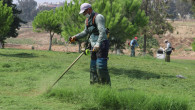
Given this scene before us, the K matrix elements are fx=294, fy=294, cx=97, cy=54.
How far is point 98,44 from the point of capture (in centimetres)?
655

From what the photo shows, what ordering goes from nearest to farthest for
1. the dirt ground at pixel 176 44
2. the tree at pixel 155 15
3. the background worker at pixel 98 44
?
the background worker at pixel 98 44 → the tree at pixel 155 15 → the dirt ground at pixel 176 44

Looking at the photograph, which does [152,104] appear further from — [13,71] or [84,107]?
[13,71]

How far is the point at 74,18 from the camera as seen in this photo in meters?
14.8

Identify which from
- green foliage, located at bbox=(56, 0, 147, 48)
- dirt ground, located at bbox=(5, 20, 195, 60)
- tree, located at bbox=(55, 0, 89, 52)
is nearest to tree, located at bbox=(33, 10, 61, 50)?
dirt ground, located at bbox=(5, 20, 195, 60)

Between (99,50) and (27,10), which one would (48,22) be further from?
(27,10)

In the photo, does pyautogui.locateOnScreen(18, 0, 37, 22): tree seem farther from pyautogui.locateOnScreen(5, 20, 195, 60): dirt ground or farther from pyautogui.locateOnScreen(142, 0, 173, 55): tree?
pyautogui.locateOnScreen(142, 0, 173, 55): tree

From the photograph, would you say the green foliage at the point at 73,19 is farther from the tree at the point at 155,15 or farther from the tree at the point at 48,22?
the tree at the point at 155,15

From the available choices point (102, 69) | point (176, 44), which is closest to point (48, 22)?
point (102, 69)

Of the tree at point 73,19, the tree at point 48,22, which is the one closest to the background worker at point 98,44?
the tree at point 73,19

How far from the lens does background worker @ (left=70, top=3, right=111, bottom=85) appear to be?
6.64m

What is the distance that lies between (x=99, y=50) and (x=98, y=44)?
0.23m

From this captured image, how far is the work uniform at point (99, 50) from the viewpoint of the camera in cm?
666

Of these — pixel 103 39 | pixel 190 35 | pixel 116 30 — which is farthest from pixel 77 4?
pixel 190 35

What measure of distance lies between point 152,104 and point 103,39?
2.18 m
